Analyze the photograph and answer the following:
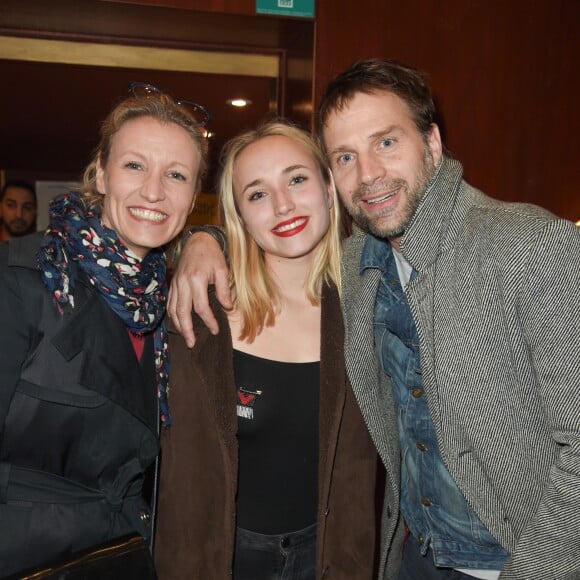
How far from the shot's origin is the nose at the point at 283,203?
1817 mm

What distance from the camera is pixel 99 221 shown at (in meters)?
1.59

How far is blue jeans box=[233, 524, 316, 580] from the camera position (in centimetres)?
169

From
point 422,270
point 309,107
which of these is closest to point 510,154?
point 309,107

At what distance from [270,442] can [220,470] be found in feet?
0.58

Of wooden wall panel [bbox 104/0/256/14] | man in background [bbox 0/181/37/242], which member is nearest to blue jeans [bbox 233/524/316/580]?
wooden wall panel [bbox 104/0/256/14]

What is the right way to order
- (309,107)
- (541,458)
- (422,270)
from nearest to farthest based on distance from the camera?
(541,458) → (422,270) → (309,107)

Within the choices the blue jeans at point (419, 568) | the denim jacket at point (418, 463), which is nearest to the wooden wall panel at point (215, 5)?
the denim jacket at point (418, 463)

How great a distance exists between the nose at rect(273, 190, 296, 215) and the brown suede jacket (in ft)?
1.27

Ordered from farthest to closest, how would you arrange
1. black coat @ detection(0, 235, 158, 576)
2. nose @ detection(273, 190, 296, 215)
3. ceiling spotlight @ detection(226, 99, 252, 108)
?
ceiling spotlight @ detection(226, 99, 252, 108) → nose @ detection(273, 190, 296, 215) → black coat @ detection(0, 235, 158, 576)

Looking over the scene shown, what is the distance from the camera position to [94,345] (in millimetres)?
1400

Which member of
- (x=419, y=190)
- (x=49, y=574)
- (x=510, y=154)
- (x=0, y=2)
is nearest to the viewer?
(x=49, y=574)

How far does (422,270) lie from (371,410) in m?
0.51

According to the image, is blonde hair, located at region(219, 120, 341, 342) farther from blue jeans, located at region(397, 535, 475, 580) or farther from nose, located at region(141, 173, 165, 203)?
blue jeans, located at region(397, 535, 475, 580)

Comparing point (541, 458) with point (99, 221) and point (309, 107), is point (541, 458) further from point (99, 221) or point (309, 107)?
point (309, 107)
